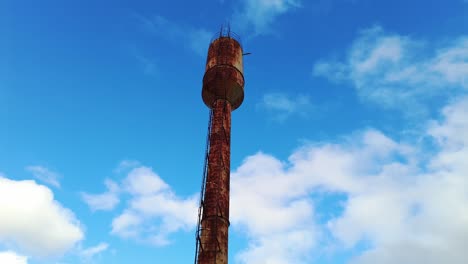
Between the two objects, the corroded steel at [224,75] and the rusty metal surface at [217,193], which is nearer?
the rusty metal surface at [217,193]

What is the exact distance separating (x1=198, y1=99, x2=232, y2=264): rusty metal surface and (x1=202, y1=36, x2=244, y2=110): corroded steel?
2.21 feet

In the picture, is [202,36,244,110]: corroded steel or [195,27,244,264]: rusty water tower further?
[202,36,244,110]: corroded steel

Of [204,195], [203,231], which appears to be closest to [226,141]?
[204,195]

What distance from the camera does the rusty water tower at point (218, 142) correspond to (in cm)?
1869

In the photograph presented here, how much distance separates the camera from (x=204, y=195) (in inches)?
794

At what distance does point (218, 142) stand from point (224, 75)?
4.29 m

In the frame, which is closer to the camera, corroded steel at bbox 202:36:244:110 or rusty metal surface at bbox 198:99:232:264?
rusty metal surface at bbox 198:99:232:264

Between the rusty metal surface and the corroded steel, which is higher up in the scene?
the corroded steel

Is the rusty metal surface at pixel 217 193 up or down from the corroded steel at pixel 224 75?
down

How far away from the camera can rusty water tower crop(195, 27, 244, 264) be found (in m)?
18.7

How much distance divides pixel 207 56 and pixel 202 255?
12.6 metres

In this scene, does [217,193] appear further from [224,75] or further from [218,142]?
[224,75]

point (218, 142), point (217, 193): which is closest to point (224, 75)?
point (218, 142)

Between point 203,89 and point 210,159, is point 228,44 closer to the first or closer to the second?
point 203,89
